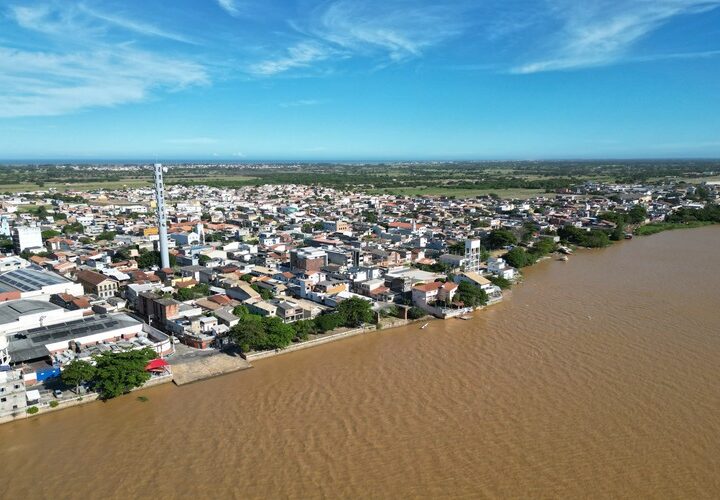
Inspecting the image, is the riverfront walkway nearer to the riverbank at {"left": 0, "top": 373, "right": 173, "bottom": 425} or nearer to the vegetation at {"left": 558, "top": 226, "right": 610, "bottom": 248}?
the riverbank at {"left": 0, "top": 373, "right": 173, "bottom": 425}

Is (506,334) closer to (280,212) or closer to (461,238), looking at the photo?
(461,238)

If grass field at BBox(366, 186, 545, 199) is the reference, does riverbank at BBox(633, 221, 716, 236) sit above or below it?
below

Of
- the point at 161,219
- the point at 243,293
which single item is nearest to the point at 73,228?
the point at 161,219

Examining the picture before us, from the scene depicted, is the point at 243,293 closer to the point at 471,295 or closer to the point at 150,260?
the point at 150,260

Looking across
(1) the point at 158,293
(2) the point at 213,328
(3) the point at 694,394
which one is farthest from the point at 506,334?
(1) the point at 158,293

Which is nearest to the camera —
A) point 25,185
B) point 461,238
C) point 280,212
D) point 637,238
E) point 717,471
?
point 717,471

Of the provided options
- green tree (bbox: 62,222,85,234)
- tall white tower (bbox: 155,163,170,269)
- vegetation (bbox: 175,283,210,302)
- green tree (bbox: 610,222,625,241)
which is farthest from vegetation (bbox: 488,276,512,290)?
green tree (bbox: 62,222,85,234)
